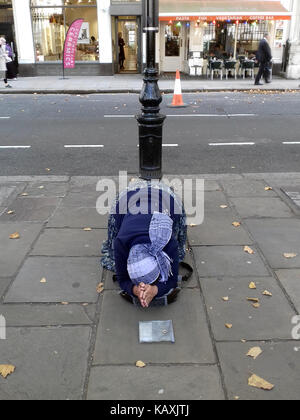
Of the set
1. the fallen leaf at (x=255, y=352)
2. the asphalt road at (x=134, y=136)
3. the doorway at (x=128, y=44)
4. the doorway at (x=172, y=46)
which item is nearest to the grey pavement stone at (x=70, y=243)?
the fallen leaf at (x=255, y=352)

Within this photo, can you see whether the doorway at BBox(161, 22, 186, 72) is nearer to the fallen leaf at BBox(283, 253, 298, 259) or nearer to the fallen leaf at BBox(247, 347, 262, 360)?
the fallen leaf at BBox(283, 253, 298, 259)

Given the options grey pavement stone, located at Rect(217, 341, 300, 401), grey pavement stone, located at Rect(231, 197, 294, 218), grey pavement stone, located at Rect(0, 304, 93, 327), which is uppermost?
grey pavement stone, located at Rect(217, 341, 300, 401)

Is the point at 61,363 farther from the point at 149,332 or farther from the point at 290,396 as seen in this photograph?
the point at 290,396

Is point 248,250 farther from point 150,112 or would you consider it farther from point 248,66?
point 248,66

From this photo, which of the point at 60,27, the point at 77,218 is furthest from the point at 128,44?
the point at 77,218

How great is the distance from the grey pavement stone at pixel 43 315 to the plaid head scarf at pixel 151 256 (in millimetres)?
568

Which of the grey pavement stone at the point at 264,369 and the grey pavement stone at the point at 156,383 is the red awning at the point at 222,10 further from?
the grey pavement stone at the point at 156,383

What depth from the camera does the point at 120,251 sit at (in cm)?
329

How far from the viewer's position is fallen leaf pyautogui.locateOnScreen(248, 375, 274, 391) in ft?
8.82

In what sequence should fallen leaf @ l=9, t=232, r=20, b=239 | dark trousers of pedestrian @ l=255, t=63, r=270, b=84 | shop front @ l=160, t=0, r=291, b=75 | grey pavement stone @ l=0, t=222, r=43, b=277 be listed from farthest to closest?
1. shop front @ l=160, t=0, r=291, b=75
2. dark trousers of pedestrian @ l=255, t=63, r=270, b=84
3. fallen leaf @ l=9, t=232, r=20, b=239
4. grey pavement stone @ l=0, t=222, r=43, b=277

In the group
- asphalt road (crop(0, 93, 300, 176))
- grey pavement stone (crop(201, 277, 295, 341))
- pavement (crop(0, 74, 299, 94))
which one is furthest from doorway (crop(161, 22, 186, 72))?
grey pavement stone (crop(201, 277, 295, 341))

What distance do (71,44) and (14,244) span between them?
17.1m

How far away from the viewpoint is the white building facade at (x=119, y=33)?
2033 cm

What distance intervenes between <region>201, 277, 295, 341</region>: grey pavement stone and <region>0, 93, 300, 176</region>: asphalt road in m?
3.64
